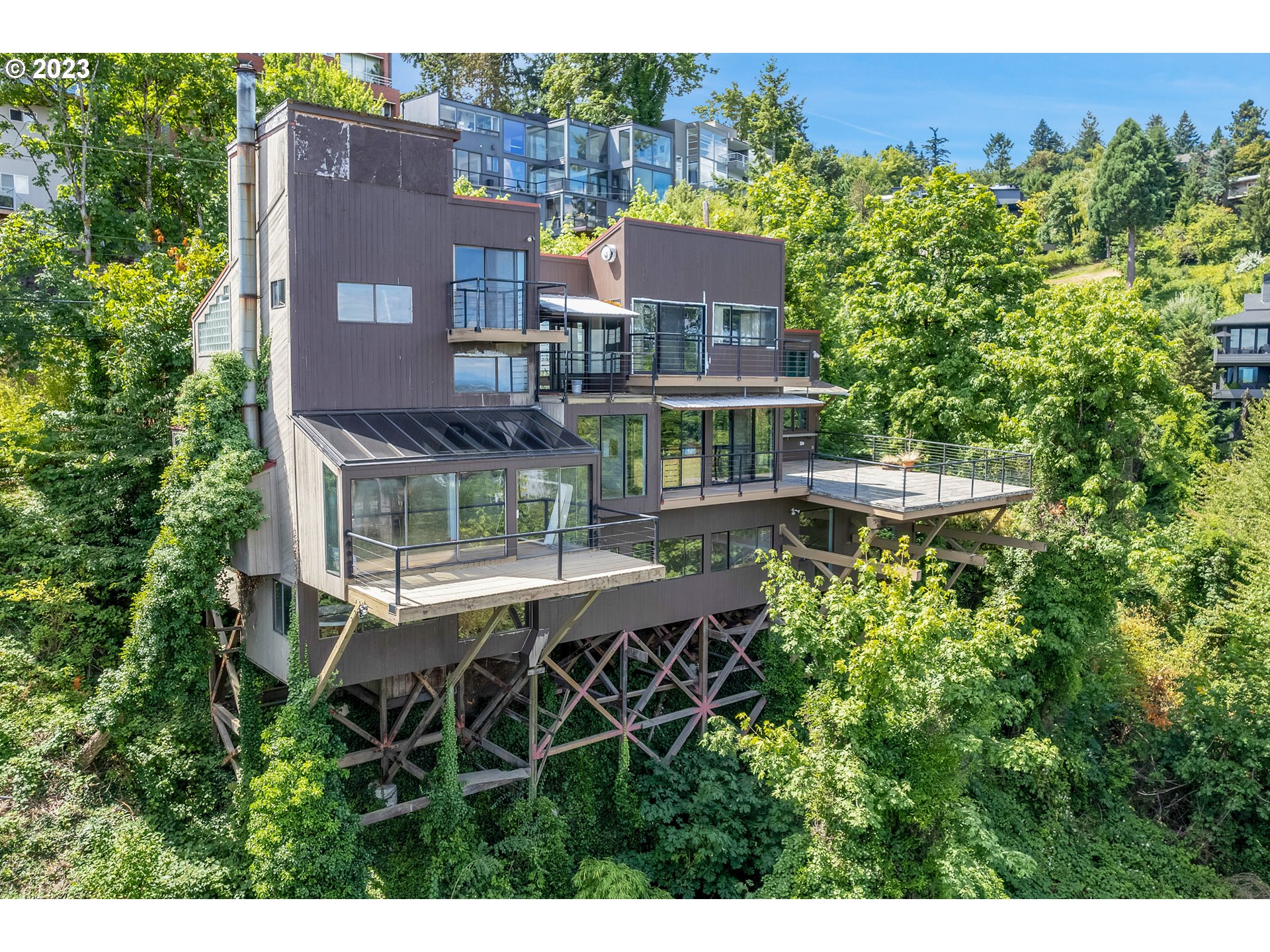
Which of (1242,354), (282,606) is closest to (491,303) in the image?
(282,606)

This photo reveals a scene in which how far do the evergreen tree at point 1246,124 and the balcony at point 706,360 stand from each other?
2834 inches

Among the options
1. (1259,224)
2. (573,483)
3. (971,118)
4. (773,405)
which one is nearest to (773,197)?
(971,118)

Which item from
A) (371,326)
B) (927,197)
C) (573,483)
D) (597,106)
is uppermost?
(597,106)

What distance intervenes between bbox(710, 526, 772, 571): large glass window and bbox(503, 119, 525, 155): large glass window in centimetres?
3281

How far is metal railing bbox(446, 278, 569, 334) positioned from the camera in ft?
50.8

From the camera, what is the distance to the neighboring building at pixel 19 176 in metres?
29.2

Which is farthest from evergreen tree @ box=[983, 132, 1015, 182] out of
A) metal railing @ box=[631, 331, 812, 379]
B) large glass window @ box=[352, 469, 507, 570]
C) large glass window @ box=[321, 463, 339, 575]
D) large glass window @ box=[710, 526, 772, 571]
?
large glass window @ box=[321, 463, 339, 575]

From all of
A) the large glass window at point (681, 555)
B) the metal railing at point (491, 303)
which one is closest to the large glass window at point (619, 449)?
the large glass window at point (681, 555)

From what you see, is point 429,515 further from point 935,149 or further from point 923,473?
point 935,149

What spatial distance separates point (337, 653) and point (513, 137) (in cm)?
3832

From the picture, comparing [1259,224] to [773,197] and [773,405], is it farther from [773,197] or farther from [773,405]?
[773,405]

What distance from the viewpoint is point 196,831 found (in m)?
15.1

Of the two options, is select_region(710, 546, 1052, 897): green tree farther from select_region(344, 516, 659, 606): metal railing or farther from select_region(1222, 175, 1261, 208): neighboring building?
select_region(1222, 175, 1261, 208): neighboring building

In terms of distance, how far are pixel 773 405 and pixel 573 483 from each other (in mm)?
5863
